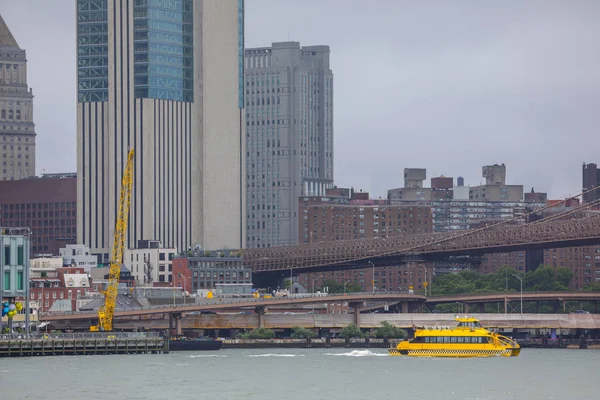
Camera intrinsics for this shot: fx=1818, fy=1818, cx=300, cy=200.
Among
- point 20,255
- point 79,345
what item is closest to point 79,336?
point 79,345

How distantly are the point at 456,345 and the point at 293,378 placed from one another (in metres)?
37.2

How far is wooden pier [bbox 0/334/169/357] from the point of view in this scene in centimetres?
16450

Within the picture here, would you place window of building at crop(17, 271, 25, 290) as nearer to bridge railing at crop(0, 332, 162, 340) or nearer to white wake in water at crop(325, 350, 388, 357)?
bridge railing at crop(0, 332, 162, 340)

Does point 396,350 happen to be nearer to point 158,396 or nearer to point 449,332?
point 449,332

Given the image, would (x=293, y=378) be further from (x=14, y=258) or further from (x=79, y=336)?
(x=79, y=336)

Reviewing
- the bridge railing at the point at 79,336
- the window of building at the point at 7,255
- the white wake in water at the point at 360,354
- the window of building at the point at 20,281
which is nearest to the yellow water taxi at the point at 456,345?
the white wake in water at the point at 360,354

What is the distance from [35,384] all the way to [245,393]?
1585 centimetres

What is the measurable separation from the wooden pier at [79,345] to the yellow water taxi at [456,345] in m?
25.4

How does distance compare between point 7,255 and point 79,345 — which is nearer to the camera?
point 7,255

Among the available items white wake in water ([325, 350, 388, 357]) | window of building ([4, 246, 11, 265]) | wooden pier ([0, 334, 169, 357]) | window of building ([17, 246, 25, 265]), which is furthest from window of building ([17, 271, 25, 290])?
white wake in water ([325, 350, 388, 357])

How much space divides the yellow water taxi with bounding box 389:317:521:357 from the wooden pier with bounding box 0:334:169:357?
83.3 feet

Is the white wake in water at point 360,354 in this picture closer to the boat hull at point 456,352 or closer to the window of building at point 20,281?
the boat hull at point 456,352

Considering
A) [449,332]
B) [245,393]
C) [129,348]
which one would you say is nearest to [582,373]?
[449,332]

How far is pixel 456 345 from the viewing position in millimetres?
179875
